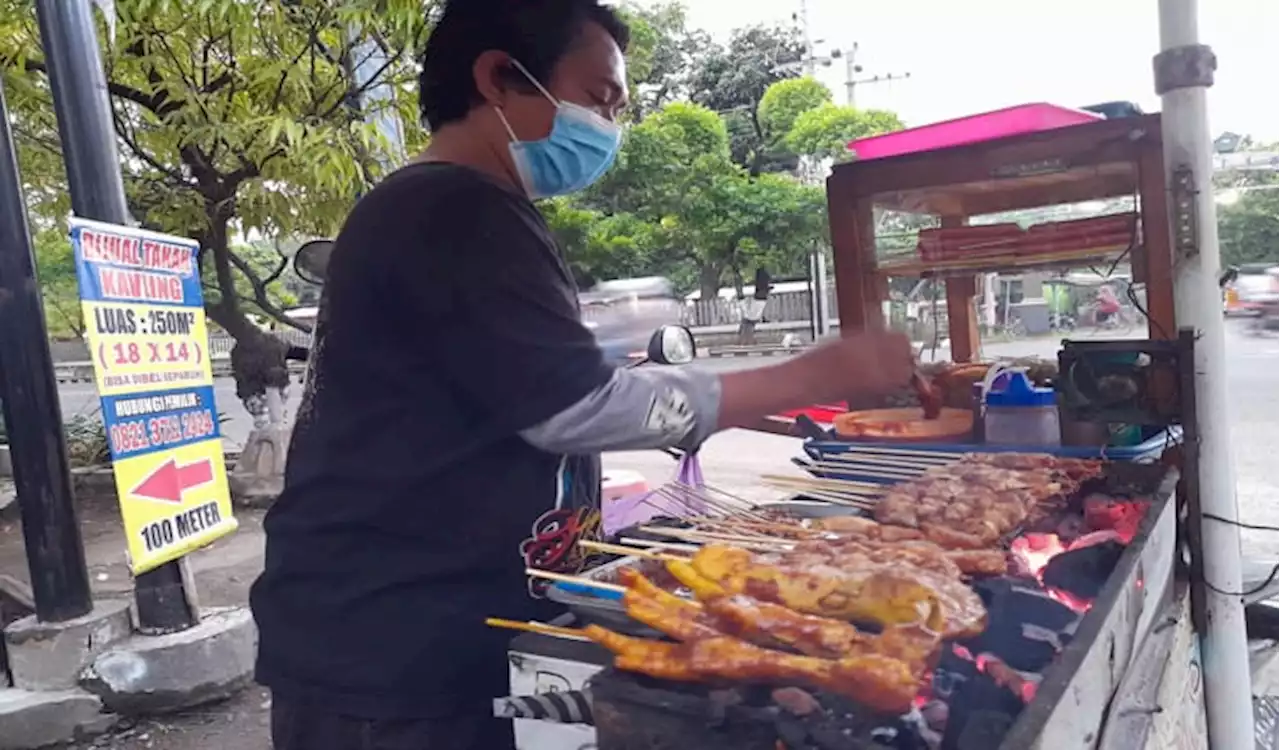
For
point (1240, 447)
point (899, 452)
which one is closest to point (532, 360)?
point (899, 452)

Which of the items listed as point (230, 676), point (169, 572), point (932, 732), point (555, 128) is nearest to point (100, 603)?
point (169, 572)

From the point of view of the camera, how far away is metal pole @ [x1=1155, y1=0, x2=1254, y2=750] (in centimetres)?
240

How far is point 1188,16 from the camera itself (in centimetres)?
242

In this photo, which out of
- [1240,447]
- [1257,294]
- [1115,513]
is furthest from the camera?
[1257,294]

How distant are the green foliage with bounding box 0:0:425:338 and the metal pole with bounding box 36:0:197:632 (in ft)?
1.88

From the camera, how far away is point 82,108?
371cm

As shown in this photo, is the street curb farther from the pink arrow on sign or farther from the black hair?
the black hair

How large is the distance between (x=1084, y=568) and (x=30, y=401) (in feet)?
12.4

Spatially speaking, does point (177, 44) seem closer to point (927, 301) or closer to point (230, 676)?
point (230, 676)

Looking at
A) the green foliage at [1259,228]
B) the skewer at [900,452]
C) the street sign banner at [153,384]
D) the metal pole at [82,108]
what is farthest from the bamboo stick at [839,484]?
the green foliage at [1259,228]

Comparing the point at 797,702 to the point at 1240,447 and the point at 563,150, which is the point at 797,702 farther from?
the point at 1240,447

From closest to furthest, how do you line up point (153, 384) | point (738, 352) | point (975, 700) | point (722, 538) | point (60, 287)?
point (975, 700), point (722, 538), point (153, 384), point (60, 287), point (738, 352)

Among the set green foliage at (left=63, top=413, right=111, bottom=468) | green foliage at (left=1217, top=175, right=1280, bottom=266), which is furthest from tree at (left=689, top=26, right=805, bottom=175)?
green foliage at (left=63, top=413, right=111, bottom=468)

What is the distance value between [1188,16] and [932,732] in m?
2.18
